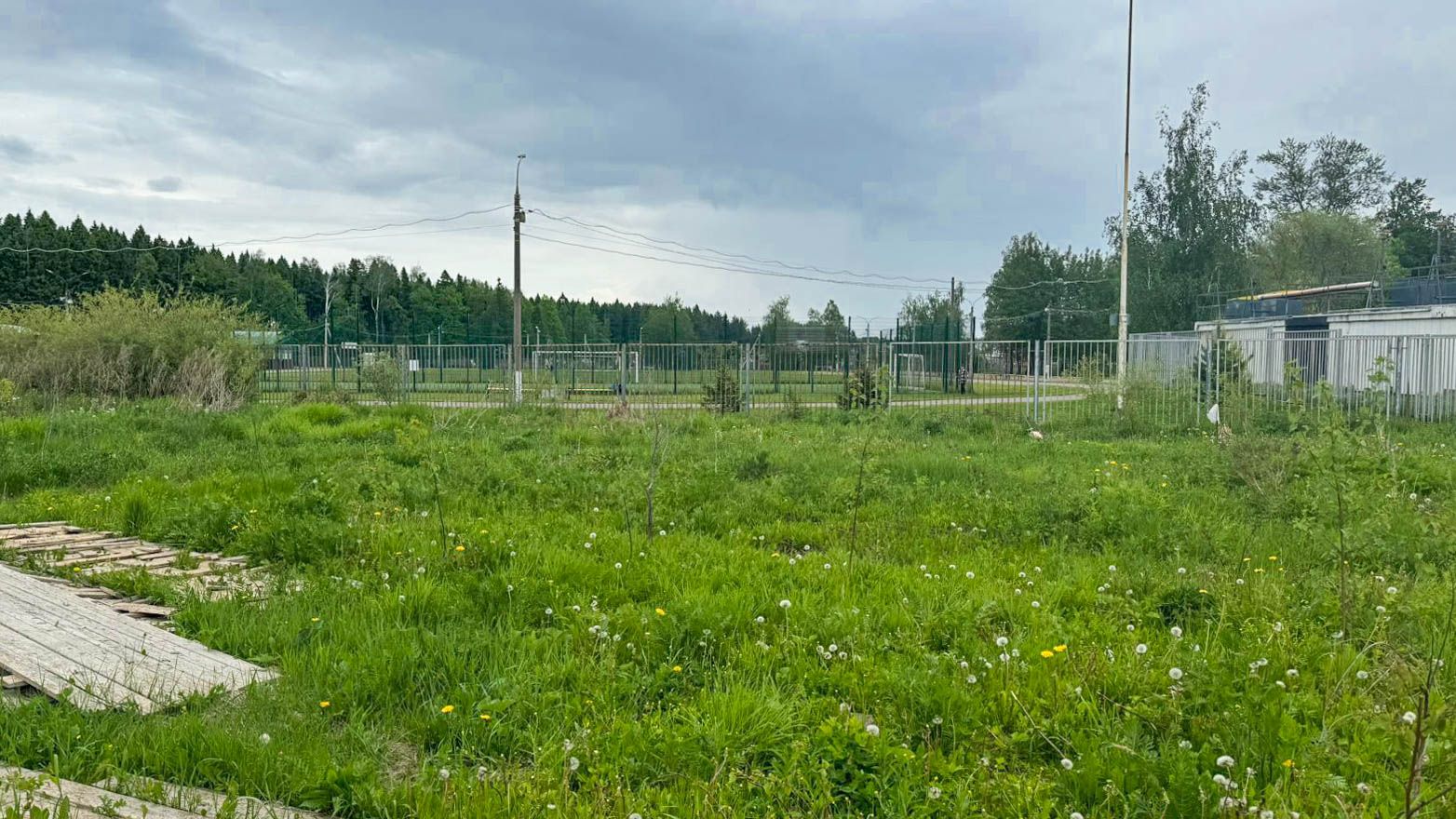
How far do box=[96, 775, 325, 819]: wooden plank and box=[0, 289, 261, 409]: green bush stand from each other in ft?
57.7

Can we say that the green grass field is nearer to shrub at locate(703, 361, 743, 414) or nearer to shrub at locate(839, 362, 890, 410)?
shrub at locate(839, 362, 890, 410)

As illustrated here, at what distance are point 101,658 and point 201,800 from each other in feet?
6.01

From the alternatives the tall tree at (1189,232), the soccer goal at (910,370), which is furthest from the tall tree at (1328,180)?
the soccer goal at (910,370)

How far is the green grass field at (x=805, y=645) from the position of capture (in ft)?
9.84

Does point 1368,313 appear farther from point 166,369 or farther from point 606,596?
point 166,369

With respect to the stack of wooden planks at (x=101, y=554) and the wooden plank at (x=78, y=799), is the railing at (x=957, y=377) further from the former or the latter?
the wooden plank at (x=78, y=799)

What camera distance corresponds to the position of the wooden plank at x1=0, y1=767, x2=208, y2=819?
2.69m

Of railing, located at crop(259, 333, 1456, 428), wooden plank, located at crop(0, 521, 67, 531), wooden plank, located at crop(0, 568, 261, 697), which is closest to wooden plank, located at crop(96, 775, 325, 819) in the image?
wooden plank, located at crop(0, 568, 261, 697)

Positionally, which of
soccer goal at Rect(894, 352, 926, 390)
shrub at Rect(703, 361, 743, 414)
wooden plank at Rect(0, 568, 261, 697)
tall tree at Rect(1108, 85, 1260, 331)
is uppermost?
tall tree at Rect(1108, 85, 1260, 331)

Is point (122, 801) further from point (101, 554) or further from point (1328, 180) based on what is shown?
point (1328, 180)

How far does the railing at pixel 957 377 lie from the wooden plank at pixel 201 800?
1476 cm

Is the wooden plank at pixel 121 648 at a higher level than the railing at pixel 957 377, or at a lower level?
lower

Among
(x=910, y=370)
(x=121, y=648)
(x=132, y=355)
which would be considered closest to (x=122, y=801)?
(x=121, y=648)

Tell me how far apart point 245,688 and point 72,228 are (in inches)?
3448
